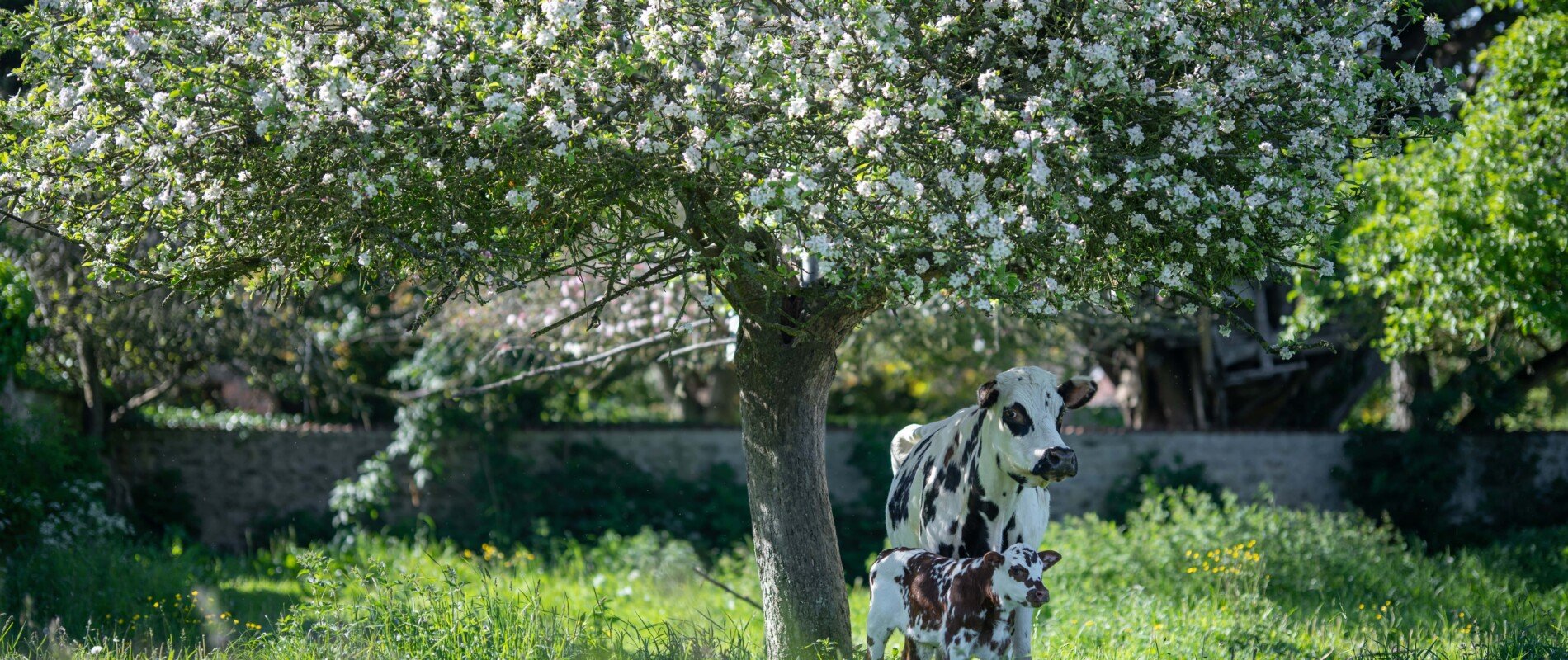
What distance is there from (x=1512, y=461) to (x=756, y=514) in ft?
37.2

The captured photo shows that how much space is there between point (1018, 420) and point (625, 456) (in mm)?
10331

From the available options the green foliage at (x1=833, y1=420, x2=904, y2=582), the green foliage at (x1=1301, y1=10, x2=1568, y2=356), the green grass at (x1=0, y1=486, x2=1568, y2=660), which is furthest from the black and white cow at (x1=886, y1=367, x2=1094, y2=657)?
the green foliage at (x1=833, y1=420, x2=904, y2=582)

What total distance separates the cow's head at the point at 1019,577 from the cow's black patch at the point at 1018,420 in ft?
1.82

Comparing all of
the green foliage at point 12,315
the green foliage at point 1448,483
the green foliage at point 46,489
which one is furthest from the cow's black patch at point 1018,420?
the green foliage at point 1448,483

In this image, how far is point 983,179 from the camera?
523 cm

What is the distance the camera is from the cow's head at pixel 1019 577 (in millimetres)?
4879

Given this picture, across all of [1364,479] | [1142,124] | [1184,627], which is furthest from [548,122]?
[1364,479]

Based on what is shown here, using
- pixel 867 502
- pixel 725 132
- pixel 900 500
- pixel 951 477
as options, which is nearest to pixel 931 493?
pixel 951 477

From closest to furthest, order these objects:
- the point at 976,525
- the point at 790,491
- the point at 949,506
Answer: the point at 976,525 → the point at 949,506 → the point at 790,491

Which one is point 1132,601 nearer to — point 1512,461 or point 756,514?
point 756,514

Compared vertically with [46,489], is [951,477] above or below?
below

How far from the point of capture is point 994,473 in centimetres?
561

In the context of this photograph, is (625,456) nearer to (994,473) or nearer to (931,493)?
(931,493)

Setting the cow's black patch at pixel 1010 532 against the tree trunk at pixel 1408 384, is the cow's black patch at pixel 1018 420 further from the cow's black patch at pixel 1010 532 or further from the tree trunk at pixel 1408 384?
the tree trunk at pixel 1408 384
